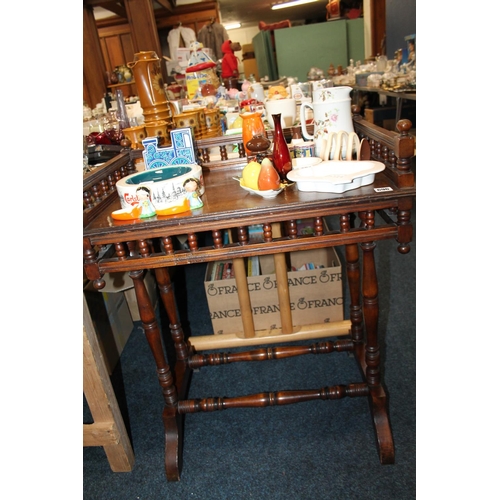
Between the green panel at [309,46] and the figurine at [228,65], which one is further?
the green panel at [309,46]

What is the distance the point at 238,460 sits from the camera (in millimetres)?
1357

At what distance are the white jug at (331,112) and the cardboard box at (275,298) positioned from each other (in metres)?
0.70

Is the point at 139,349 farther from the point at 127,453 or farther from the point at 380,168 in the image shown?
the point at 380,168

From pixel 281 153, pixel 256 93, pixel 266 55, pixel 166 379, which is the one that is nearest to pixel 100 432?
pixel 166 379

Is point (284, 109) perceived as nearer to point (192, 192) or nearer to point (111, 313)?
point (192, 192)

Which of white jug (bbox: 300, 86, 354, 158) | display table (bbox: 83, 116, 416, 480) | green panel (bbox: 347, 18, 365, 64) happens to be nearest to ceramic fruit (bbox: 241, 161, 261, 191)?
display table (bbox: 83, 116, 416, 480)

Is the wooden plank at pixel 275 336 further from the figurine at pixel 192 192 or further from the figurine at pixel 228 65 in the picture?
the figurine at pixel 228 65

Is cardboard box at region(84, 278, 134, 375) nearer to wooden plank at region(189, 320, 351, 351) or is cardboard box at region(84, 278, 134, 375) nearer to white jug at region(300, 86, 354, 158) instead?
wooden plank at region(189, 320, 351, 351)

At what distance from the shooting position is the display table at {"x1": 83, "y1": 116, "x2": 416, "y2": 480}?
0.98 meters

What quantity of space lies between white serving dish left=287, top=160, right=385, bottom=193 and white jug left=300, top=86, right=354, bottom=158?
13cm

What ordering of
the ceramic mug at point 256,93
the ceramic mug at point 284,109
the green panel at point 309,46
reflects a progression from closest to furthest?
the ceramic mug at point 284,109 → the ceramic mug at point 256,93 → the green panel at point 309,46

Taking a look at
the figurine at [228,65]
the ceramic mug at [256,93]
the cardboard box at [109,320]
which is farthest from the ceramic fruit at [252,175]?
the figurine at [228,65]

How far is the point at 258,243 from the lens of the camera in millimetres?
1020

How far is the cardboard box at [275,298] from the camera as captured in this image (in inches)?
71.2
